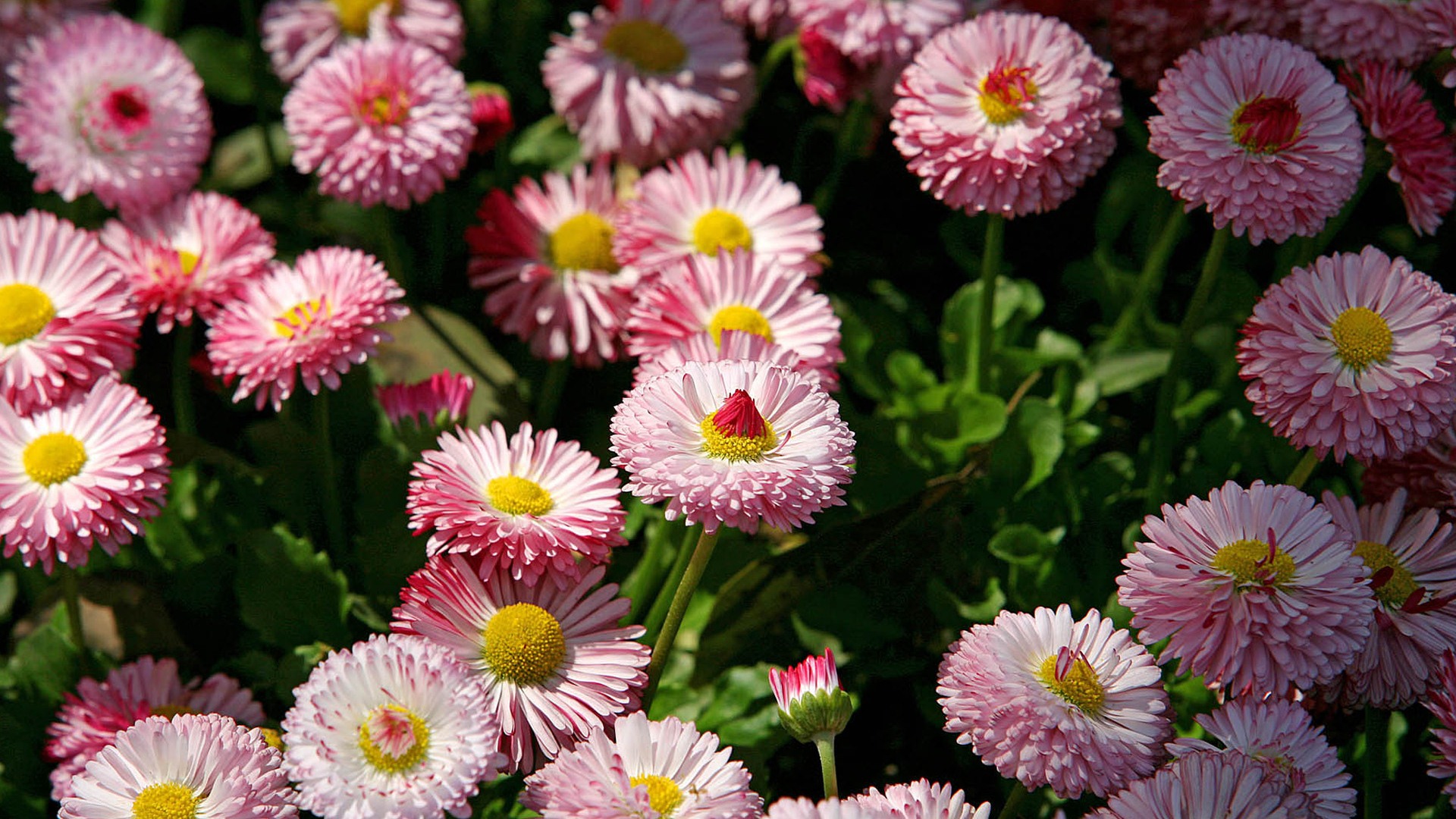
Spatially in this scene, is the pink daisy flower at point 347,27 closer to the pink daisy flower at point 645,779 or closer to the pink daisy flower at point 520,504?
the pink daisy flower at point 520,504

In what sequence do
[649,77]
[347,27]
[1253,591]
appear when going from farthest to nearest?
[347,27], [649,77], [1253,591]

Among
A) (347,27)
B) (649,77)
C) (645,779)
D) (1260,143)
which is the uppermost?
(347,27)

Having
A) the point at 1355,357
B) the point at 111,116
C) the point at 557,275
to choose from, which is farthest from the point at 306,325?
the point at 1355,357

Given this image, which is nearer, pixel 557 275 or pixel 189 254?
pixel 189 254

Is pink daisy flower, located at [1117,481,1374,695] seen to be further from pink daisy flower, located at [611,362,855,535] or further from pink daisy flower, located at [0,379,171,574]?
pink daisy flower, located at [0,379,171,574]

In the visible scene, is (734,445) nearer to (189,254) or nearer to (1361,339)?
(1361,339)

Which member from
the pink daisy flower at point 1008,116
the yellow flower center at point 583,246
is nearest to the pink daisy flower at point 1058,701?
the pink daisy flower at point 1008,116

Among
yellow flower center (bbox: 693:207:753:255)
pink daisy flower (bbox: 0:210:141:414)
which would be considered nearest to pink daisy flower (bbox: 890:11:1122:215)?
yellow flower center (bbox: 693:207:753:255)
